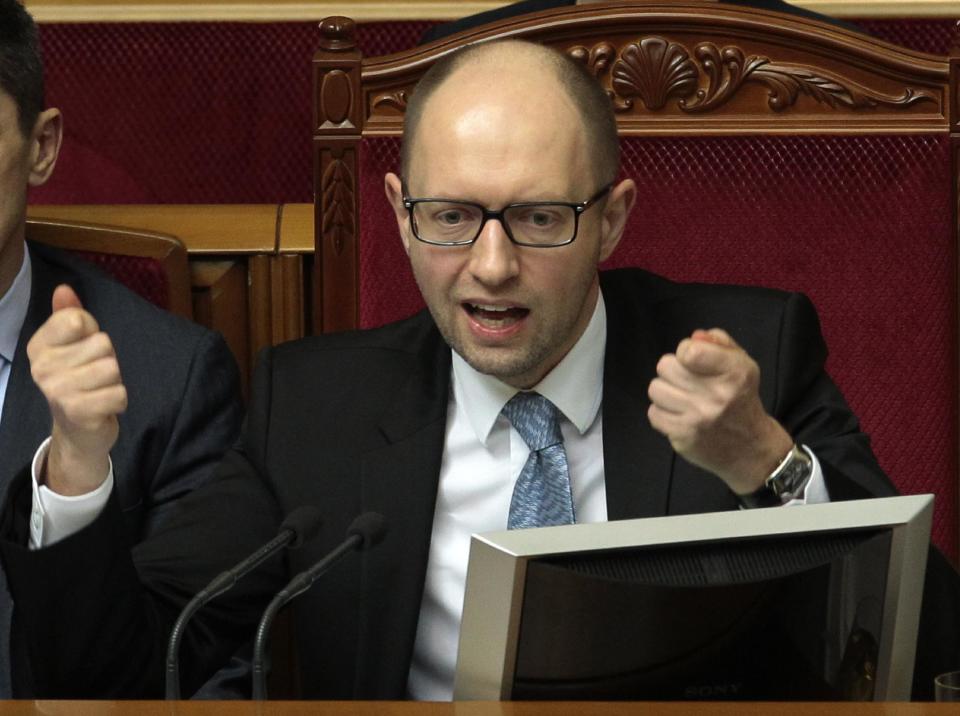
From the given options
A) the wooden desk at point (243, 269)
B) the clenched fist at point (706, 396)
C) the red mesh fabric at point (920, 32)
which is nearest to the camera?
the clenched fist at point (706, 396)

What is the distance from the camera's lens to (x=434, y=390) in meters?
1.44

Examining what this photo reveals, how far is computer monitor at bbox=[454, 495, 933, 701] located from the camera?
867 mm

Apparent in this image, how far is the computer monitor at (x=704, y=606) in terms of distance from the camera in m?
0.87

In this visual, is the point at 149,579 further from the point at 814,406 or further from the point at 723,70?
the point at 723,70

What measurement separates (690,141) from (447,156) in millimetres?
447

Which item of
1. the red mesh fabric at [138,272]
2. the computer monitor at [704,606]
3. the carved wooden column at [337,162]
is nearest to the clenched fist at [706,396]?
the computer monitor at [704,606]

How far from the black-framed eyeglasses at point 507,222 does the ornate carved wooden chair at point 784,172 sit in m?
0.35

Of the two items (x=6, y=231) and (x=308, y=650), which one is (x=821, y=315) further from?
(x=6, y=231)

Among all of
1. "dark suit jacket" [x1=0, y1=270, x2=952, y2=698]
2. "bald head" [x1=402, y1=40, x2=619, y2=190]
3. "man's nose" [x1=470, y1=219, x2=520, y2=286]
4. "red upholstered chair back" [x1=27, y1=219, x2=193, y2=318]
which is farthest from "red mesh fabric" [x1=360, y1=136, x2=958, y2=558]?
"red upholstered chair back" [x1=27, y1=219, x2=193, y2=318]

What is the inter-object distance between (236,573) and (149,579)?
14.7 inches

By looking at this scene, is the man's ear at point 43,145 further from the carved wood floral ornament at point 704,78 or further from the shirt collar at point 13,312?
the carved wood floral ornament at point 704,78

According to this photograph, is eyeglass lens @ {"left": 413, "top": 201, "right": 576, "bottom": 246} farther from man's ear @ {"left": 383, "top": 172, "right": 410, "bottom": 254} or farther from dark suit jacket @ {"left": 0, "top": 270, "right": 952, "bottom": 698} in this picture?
dark suit jacket @ {"left": 0, "top": 270, "right": 952, "bottom": 698}

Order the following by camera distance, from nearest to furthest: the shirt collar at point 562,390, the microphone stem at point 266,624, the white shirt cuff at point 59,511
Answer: the microphone stem at point 266,624
the white shirt cuff at point 59,511
the shirt collar at point 562,390

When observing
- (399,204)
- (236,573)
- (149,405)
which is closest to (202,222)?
(149,405)
